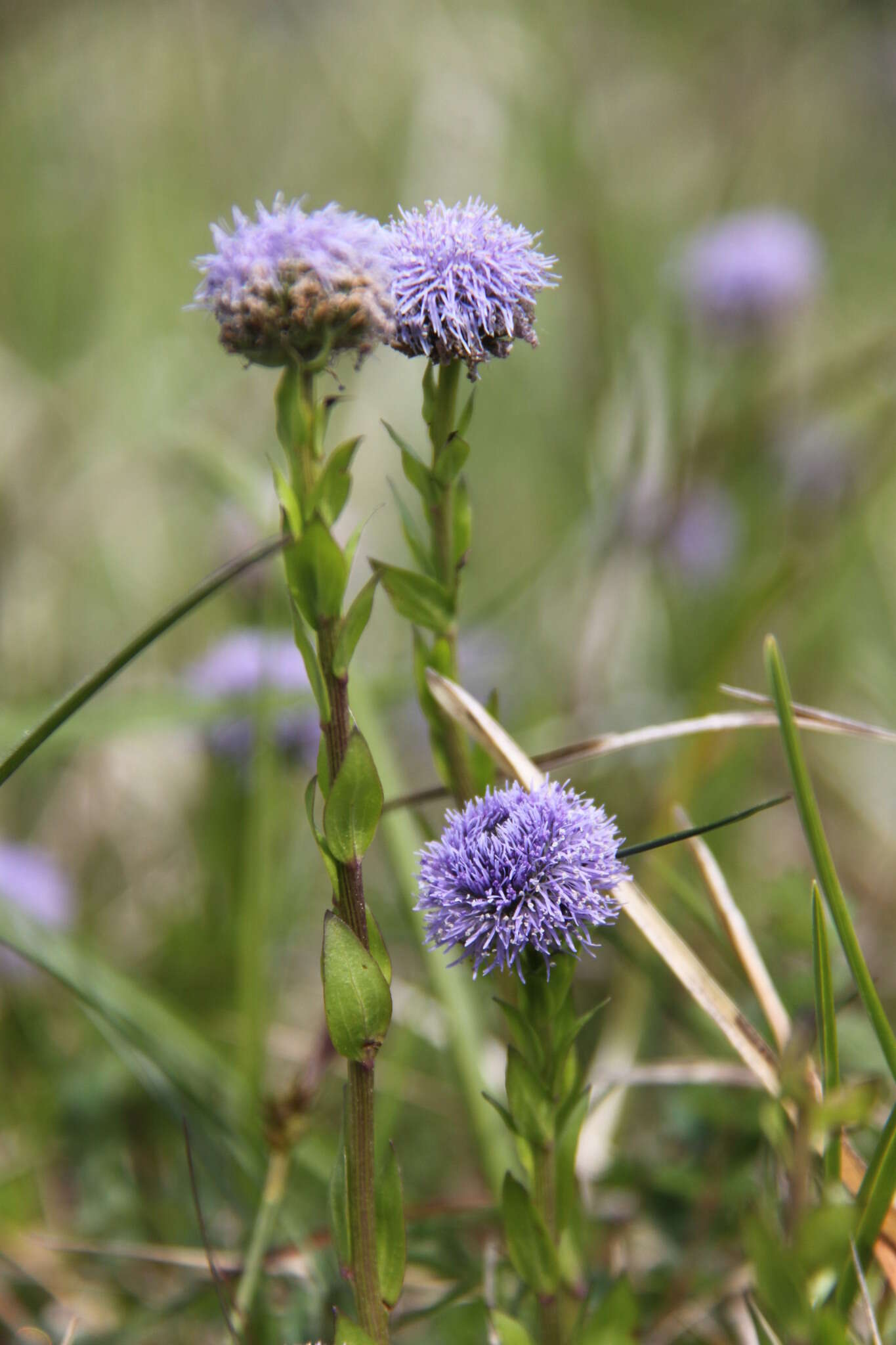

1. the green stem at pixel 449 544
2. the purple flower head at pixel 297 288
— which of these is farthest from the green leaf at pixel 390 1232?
the purple flower head at pixel 297 288

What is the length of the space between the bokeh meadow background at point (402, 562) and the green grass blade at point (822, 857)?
19 centimetres

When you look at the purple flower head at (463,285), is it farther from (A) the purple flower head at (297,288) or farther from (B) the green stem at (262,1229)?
(B) the green stem at (262,1229)

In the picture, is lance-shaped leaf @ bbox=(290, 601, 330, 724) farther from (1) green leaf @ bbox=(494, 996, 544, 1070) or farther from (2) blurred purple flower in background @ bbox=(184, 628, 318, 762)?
(2) blurred purple flower in background @ bbox=(184, 628, 318, 762)

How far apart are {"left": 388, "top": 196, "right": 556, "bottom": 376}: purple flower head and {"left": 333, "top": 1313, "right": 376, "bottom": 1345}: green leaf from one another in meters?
0.52

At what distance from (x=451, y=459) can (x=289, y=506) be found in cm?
12

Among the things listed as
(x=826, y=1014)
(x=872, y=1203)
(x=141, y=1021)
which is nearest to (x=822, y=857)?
(x=826, y=1014)

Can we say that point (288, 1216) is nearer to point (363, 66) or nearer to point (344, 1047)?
point (344, 1047)

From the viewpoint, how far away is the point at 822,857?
26.5 inches

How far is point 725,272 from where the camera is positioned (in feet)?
7.39

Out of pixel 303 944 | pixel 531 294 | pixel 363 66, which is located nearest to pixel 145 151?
pixel 363 66

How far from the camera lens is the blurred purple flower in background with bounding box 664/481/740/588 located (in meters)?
2.12

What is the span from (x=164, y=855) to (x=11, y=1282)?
2.60ft

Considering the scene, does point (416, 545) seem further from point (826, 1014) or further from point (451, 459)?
point (826, 1014)

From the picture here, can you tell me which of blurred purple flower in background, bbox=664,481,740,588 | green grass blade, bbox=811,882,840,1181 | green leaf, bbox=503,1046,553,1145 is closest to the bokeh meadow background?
blurred purple flower in background, bbox=664,481,740,588
